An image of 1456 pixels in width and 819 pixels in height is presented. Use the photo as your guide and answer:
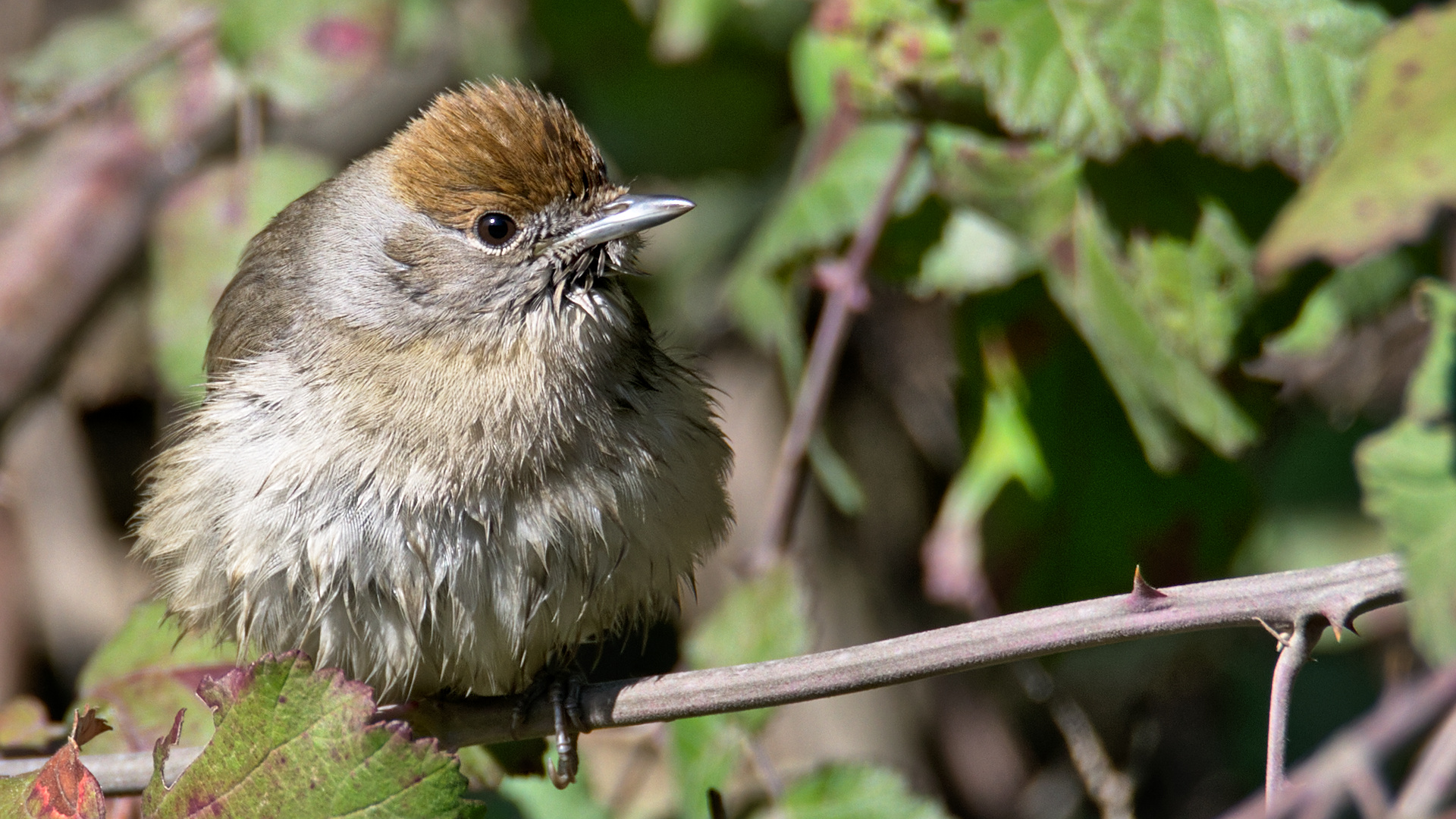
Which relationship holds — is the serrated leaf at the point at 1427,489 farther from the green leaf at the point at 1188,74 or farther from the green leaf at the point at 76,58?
the green leaf at the point at 76,58

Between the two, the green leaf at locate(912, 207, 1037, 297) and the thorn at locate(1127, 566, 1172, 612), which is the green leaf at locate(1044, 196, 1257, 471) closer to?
the green leaf at locate(912, 207, 1037, 297)

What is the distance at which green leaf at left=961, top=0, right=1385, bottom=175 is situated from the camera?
253cm

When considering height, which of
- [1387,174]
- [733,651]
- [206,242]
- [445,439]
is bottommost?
[733,651]

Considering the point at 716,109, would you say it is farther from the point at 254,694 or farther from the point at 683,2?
the point at 254,694

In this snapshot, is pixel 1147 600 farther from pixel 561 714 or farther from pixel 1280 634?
pixel 561 714

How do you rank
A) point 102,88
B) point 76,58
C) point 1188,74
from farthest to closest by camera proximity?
point 76,58, point 102,88, point 1188,74

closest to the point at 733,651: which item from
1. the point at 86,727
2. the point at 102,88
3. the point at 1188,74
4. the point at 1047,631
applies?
the point at 1047,631

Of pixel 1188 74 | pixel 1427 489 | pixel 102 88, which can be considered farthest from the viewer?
pixel 102 88

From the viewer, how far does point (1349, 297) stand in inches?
114

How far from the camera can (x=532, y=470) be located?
268 centimetres

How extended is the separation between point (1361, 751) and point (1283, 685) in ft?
1.68

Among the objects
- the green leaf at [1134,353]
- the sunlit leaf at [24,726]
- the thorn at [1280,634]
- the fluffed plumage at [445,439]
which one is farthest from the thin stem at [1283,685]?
the sunlit leaf at [24,726]

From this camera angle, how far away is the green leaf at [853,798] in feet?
8.86

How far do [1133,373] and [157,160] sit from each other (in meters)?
2.84
